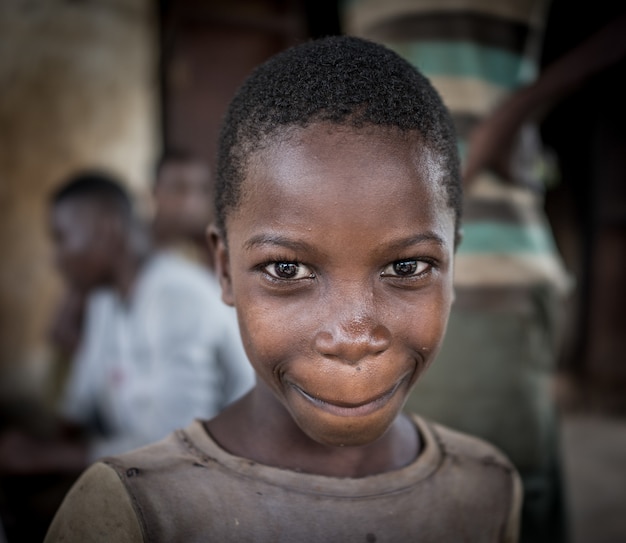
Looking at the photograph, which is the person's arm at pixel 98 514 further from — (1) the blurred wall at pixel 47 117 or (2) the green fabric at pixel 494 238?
(1) the blurred wall at pixel 47 117

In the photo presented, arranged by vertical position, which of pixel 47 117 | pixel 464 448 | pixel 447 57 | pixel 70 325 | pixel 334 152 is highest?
pixel 447 57

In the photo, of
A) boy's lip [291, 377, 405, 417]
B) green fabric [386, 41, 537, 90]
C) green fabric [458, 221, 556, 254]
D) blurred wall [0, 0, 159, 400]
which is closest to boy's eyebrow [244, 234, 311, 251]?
boy's lip [291, 377, 405, 417]

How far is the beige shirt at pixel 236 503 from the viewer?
93 cm

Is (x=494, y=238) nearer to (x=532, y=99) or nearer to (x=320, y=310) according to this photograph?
(x=532, y=99)

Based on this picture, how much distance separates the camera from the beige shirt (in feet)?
3.04

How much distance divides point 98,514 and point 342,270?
0.49m

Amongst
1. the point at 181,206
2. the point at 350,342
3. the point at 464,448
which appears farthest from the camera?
the point at 181,206

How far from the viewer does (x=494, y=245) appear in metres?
1.68

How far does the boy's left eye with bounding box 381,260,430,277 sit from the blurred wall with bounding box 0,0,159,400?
287 centimetres

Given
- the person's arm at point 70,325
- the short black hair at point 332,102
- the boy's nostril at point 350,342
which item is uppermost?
the short black hair at point 332,102

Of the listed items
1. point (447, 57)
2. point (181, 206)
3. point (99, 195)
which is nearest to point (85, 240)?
point (99, 195)

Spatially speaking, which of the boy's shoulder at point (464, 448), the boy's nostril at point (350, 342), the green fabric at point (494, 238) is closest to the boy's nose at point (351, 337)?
the boy's nostril at point (350, 342)

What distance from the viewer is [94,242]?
2225 millimetres

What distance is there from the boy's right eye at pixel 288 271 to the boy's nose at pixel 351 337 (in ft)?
0.25
